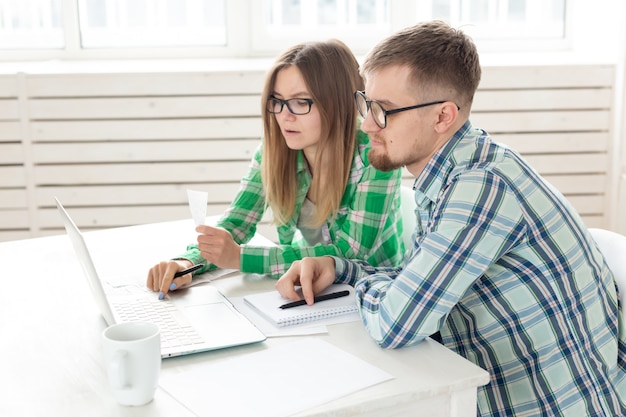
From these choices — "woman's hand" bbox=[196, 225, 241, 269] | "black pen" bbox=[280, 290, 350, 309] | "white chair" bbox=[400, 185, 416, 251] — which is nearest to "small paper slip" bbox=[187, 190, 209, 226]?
"woman's hand" bbox=[196, 225, 241, 269]

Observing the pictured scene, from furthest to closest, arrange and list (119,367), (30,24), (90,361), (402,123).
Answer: (30,24), (402,123), (90,361), (119,367)

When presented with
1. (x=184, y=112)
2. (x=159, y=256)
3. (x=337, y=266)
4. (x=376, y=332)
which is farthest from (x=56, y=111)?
(x=376, y=332)

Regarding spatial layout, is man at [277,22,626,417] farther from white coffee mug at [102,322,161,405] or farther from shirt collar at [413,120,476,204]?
white coffee mug at [102,322,161,405]

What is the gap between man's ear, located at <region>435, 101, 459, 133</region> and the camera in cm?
138

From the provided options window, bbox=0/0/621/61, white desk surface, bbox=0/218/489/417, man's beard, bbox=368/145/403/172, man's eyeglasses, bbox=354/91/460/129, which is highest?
window, bbox=0/0/621/61

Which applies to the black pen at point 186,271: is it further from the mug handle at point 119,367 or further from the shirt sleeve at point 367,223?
the mug handle at point 119,367

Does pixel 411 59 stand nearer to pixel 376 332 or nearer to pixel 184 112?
pixel 376 332

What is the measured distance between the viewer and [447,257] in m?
1.21

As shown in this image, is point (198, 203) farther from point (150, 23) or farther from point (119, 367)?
point (150, 23)

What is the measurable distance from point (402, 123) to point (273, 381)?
1.83ft

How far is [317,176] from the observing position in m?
1.88

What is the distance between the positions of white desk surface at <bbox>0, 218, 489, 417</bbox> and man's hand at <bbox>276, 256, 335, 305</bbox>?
0.10 m

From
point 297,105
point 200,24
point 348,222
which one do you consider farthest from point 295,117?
point 200,24

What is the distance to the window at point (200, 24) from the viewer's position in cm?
369
